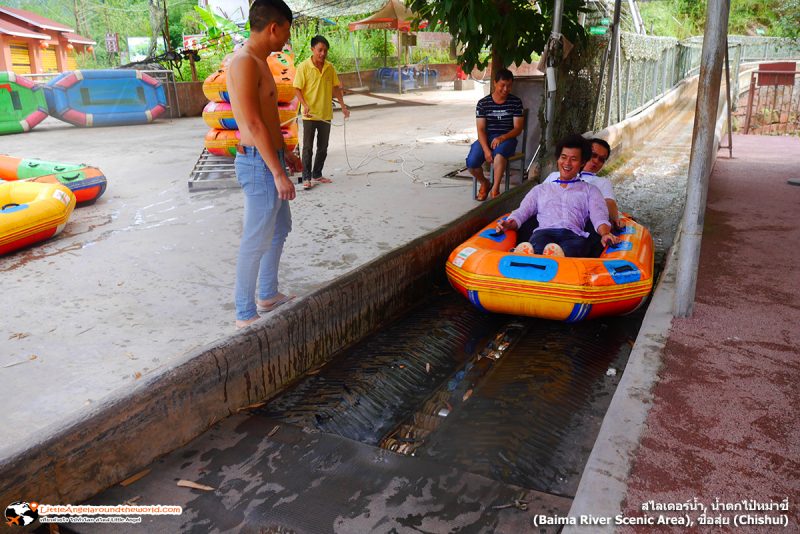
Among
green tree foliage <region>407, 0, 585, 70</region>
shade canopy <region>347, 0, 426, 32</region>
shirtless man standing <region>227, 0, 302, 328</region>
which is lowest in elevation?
shirtless man standing <region>227, 0, 302, 328</region>

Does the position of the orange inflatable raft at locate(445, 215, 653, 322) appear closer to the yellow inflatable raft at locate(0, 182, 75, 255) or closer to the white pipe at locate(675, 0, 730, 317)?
the white pipe at locate(675, 0, 730, 317)

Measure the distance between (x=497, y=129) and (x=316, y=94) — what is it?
2.07 metres

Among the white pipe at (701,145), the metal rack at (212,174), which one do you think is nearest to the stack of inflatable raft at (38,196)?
the metal rack at (212,174)

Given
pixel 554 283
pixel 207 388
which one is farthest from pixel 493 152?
pixel 207 388

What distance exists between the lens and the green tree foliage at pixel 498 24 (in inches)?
260

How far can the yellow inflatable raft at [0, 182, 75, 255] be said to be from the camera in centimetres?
482

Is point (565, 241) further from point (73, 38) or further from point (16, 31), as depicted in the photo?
point (73, 38)

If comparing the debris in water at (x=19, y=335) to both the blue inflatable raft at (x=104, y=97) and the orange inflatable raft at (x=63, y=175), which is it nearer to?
the orange inflatable raft at (x=63, y=175)

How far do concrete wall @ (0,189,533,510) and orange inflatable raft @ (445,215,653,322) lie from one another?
1.89ft

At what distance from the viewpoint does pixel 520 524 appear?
2359 mm

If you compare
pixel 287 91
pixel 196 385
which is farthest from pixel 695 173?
pixel 287 91

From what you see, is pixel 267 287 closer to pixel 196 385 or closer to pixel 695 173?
pixel 196 385

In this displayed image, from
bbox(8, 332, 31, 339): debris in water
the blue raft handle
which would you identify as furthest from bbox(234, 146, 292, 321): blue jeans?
the blue raft handle

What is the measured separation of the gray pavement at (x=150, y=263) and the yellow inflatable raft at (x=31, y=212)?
0.13m
